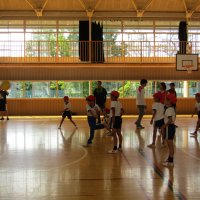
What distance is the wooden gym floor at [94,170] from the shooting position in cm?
626

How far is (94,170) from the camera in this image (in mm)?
8023

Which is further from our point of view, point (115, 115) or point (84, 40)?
point (84, 40)

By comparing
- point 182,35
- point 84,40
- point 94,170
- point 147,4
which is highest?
point 147,4

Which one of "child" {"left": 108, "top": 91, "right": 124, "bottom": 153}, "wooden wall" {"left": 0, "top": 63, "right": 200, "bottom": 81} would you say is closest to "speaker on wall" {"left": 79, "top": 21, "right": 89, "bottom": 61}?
"wooden wall" {"left": 0, "top": 63, "right": 200, "bottom": 81}

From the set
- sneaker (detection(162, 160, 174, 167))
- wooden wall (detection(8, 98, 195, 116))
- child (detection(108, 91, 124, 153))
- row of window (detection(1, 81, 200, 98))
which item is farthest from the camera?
row of window (detection(1, 81, 200, 98))

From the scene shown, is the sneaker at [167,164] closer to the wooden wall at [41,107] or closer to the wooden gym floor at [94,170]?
the wooden gym floor at [94,170]

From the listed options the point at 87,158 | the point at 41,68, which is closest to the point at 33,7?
the point at 41,68

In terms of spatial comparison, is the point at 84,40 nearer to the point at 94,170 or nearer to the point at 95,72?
the point at 95,72

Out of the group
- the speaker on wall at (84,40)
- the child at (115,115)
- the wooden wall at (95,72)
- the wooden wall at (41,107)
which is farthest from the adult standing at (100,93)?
the speaker on wall at (84,40)

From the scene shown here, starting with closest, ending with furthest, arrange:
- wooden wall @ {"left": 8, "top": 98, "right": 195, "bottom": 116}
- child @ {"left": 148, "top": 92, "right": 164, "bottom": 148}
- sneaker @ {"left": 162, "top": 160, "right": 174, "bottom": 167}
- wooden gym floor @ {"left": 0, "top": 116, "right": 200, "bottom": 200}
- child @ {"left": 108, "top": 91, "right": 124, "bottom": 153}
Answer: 1. wooden gym floor @ {"left": 0, "top": 116, "right": 200, "bottom": 200}
2. sneaker @ {"left": 162, "top": 160, "right": 174, "bottom": 167}
3. child @ {"left": 108, "top": 91, "right": 124, "bottom": 153}
4. child @ {"left": 148, "top": 92, "right": 164, "bottom": 148}
5. wooden wall @ {"left": 8, "top": 98, "right": 195, "bottom": 116}

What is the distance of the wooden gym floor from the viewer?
20.5 feet

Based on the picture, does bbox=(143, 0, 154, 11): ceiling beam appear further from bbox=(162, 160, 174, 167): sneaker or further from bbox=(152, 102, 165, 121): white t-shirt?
bbox=(162, 160, 174, 167): sneaker

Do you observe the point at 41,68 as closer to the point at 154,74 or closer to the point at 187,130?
the point at 154,74

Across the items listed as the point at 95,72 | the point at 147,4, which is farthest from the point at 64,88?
the point at 147,4
